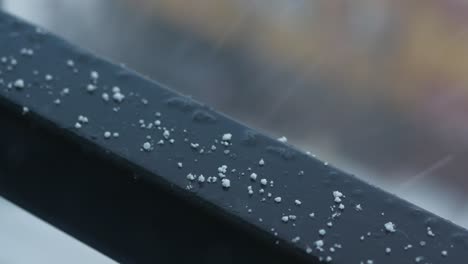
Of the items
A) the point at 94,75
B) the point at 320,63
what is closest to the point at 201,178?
the point at 94,75

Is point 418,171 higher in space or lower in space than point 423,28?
lower

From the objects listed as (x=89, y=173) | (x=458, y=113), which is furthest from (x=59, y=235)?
(x=458, y=113)

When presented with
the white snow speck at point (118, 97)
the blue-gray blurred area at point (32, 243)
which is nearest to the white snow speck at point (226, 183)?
the white snow speck at point (118, 97)

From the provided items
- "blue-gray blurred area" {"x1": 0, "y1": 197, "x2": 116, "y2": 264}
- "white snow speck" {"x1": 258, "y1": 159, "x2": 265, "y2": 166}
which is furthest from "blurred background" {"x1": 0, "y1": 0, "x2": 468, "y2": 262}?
"white snow speck" {"x1": 258, "y1": 159, "x2": 265, "y2": 166}

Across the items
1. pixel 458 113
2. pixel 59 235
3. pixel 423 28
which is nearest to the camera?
pixel 59 235

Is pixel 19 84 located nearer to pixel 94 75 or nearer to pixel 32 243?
pixel 94 75

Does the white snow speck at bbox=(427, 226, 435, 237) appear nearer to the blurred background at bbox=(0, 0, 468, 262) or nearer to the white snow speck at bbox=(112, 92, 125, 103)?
the white snow speck at bbox=(112, 92, 125, 103)

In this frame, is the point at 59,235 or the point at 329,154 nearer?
the point at 59,235

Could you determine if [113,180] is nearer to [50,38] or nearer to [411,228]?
[50,38]

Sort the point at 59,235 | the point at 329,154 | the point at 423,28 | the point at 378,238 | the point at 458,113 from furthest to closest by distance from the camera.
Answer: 1. the point at 423,28
2. the point at 458,113
3. the point at 329,154
4. the point at 59,235
5. the point at 378,238
